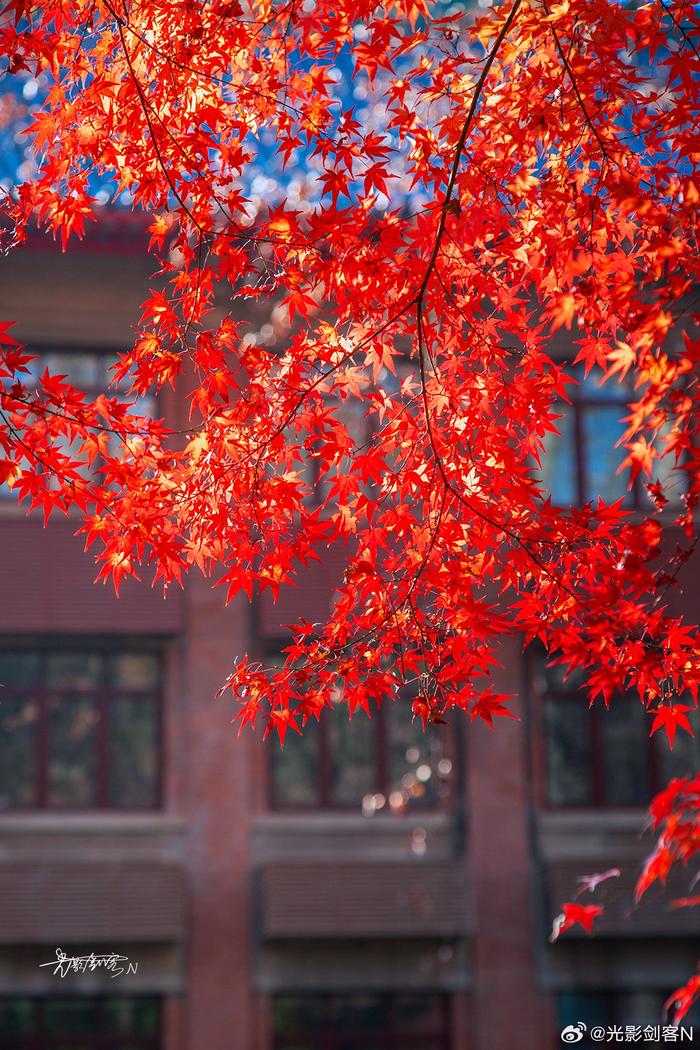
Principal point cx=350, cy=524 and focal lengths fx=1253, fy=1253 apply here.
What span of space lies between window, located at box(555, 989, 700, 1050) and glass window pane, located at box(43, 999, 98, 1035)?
4.59 metres

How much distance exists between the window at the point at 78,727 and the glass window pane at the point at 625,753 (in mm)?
4744

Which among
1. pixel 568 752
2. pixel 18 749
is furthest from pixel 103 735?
pixel 568 752

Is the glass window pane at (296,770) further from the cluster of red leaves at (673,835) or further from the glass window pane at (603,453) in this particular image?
the cluster of red leaves at (673,835)

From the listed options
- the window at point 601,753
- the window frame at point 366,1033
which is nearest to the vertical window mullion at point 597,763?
the window at point 601,753

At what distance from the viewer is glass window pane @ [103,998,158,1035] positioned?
12.1 m

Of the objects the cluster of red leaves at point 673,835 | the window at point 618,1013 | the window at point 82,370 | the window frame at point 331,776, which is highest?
the window at point 82,370

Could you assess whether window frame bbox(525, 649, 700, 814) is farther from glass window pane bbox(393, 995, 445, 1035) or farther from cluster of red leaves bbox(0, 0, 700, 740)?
cluster of red leaves bbox(0, 0, 700, 740)

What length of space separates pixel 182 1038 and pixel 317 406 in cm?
899

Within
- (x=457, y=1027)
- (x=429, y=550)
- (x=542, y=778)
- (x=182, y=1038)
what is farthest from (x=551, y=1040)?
(x=429, y=550)

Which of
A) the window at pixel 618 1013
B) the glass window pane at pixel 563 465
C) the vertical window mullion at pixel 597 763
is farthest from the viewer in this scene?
the glass window pane at pixel 563 465

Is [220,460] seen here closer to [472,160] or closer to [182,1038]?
[472,160]

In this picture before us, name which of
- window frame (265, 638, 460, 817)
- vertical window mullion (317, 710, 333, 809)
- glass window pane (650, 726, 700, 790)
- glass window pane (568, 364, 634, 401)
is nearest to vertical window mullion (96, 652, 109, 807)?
window frame (265, 638, 460, 817)

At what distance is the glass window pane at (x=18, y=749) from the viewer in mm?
12523

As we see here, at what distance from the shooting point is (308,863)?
483 inches
